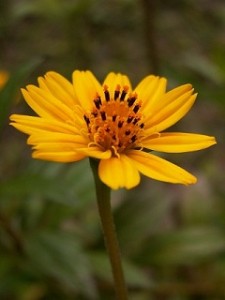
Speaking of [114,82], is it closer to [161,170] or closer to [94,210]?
[161,170]

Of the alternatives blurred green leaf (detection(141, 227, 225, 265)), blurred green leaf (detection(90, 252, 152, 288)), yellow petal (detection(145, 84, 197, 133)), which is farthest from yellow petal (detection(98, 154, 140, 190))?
blurred green leaf (detection(141, 227, 225, 265))

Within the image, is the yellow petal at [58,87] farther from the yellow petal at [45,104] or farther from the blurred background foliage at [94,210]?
the blurred background foliage at [94,210]

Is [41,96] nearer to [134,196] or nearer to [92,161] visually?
[92,161]

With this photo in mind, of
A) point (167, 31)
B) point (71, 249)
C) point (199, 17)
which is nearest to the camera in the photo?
point (71, 249)

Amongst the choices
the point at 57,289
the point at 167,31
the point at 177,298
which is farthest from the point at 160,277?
the point at 167,31

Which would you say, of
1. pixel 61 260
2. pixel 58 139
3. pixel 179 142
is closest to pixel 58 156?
pixel 58 139

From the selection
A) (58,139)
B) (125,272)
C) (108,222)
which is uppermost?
(58,139)
